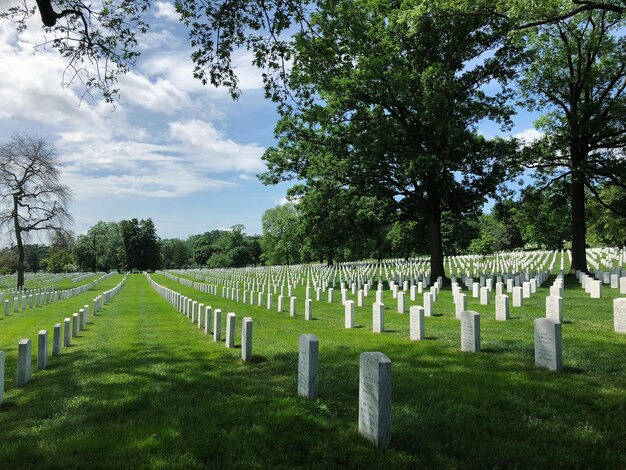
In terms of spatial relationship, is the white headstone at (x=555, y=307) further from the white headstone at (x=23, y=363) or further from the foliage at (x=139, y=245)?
the foliage at (x=139, y=245)

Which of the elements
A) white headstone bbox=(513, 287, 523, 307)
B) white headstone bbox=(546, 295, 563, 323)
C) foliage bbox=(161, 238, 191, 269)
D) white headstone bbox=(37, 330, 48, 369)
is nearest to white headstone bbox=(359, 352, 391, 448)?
white headstone bbox=(37, 330, 48, 369)

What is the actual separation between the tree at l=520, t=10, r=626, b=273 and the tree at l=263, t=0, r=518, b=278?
6.85 feet

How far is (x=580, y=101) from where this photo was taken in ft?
84.5

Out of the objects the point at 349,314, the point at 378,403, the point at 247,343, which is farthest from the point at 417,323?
the point at 378,403

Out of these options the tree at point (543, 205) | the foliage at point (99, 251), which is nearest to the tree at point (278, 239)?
the foliage at point (99, 251)

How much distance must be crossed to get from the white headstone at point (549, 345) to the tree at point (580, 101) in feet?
60.5

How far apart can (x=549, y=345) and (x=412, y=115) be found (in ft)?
63.5

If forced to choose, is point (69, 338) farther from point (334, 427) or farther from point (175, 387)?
point (334, 427)

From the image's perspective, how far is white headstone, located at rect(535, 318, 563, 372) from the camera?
6.66 m

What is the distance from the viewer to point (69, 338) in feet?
39.8

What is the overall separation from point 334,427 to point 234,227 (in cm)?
13644

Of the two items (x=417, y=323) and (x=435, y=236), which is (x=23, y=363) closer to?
(x=417, y=323)

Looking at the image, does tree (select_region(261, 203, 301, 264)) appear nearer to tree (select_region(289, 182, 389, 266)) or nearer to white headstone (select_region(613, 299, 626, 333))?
tree (select_region(289, 182, 389, 266))

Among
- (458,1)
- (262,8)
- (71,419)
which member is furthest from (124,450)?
(458,1)
